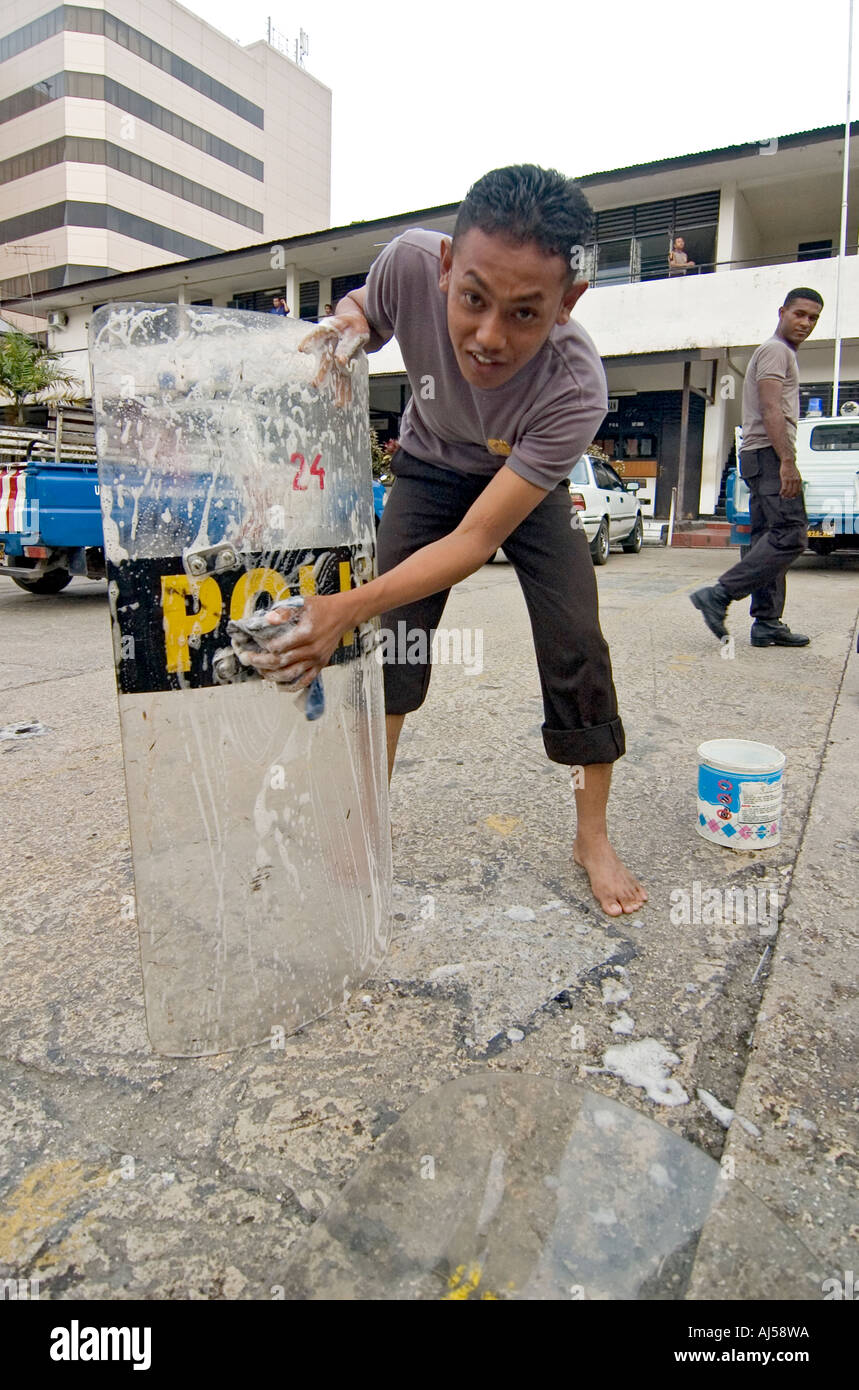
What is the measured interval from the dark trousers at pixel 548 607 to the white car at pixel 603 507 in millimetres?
7672

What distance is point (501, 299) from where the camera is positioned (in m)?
1.44

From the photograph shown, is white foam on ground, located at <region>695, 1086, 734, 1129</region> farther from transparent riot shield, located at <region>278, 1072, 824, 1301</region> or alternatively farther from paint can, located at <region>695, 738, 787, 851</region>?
paint can, located at <region>695, 738, 787, 851</region>

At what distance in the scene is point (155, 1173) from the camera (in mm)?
1239

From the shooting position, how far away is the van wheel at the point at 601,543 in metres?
11.0

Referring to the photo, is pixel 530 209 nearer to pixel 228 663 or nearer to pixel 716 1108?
pixel 228 663

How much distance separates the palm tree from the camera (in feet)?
78.8

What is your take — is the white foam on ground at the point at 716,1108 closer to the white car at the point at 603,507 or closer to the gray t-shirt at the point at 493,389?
the gray t-shirt at the point at 493,389

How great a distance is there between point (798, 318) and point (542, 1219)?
4.84 m

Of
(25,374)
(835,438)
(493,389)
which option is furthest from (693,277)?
(25,374)

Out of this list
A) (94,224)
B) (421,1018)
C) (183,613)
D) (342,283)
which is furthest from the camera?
(94,224)

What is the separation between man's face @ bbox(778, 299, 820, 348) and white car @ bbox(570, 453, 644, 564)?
15.5 feet
